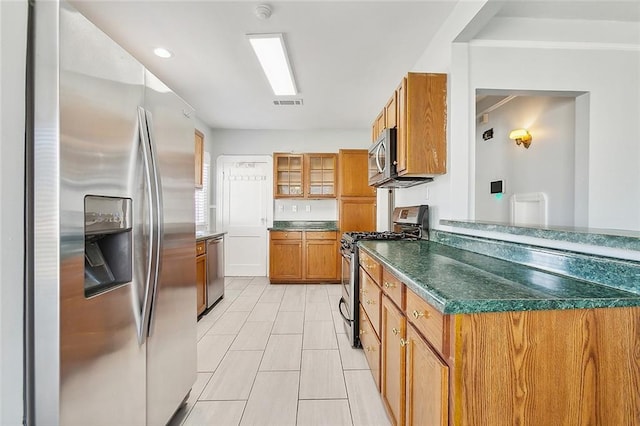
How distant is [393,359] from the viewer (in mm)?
1404

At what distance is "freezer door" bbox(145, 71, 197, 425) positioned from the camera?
1.36m

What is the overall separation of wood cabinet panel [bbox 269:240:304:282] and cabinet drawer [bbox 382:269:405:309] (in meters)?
3.20

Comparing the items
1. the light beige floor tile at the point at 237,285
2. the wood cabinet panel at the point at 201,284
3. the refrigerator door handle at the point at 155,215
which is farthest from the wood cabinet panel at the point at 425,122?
the light beige floor tile at the point at 237,285

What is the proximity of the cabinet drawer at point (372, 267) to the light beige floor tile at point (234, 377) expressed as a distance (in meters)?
1.12

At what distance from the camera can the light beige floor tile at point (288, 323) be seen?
111 inches

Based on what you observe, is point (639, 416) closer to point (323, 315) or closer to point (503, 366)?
point (503, 366)

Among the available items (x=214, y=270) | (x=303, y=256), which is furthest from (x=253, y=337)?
(x=303, y=256)

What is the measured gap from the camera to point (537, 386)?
823 mm

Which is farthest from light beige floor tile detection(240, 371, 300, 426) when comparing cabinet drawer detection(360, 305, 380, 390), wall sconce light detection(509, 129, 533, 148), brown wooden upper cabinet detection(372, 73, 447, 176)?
wall sconce light detection(509, 129, 533, 148)

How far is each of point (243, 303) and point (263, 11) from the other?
316cm

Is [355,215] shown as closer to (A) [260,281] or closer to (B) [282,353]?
(A) [260,281]

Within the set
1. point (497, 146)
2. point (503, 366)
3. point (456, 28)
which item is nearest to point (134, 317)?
point (503, 366)

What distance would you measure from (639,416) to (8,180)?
1944 mm

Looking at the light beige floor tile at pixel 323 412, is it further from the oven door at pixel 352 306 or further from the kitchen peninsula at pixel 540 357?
the kitchen peninsula at pixel 540 357
